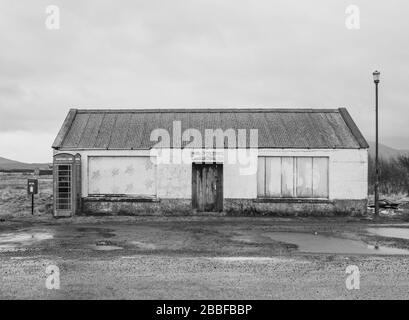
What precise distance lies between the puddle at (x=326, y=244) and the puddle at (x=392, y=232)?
5.96 ft

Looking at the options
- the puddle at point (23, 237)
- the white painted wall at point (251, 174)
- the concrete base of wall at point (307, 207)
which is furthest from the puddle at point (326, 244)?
the puddle at point (23, 237)

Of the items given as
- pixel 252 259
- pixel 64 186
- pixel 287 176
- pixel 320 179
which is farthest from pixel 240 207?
pixel 252 259

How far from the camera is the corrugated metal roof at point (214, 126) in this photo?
20969 millimetres

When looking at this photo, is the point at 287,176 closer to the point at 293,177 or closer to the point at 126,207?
the point at 293,177

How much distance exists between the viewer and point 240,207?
809 inches

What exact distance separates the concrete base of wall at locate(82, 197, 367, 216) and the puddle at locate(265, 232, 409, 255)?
5.62 m

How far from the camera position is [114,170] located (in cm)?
2091

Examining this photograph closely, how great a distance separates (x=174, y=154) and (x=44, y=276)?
12497mm

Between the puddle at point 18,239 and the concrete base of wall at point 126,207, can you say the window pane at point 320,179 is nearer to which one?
the concrete base of wall at point 126,207

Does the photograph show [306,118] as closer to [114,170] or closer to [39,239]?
[114,170]

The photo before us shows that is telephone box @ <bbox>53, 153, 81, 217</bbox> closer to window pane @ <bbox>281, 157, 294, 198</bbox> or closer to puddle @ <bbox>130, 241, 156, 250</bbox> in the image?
puddle @ <bbox>130, 241, 156, 250</bbox>

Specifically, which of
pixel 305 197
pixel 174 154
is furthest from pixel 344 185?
pixel 174 154

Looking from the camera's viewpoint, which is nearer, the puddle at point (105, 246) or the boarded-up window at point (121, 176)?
the puddle at point (105, 246)
